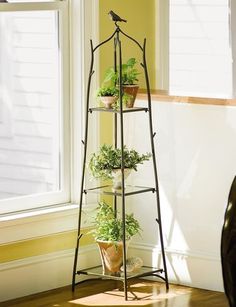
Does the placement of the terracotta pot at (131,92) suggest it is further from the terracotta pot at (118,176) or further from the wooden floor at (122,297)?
the wooden floor at (122,297)

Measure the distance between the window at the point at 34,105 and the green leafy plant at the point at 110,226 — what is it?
0.25 meters

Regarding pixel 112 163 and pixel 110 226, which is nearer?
pixel 112 163

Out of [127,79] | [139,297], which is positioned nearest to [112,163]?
[127,79]

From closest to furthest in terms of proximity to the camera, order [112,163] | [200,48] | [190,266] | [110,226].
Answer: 1. [112,163]
2. [110,226]
3. [190,266]
4. [200,48]

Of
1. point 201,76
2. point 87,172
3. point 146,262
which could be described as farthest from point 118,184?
point 201,76

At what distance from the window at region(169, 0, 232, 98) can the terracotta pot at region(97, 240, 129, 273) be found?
1.27 meters

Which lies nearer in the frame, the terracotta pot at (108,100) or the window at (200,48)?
the terracotta pot at (108,100)

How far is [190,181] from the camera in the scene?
407cm

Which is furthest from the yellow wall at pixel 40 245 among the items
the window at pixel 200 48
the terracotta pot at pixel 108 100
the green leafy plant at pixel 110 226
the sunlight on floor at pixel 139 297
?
the window at pixel 200 48

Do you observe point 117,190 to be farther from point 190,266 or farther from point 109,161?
point 190,266

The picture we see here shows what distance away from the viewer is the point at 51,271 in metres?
4.10

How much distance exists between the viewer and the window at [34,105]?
3881 millimetres

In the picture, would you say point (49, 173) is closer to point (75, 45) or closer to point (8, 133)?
point (8, 133)

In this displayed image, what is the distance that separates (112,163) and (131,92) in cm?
39
